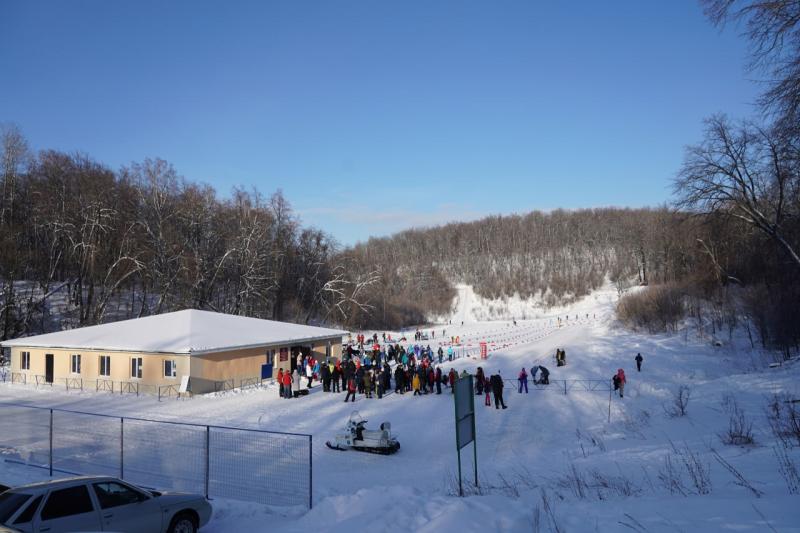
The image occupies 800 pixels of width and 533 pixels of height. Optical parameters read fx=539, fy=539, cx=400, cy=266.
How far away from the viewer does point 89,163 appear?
63.3m

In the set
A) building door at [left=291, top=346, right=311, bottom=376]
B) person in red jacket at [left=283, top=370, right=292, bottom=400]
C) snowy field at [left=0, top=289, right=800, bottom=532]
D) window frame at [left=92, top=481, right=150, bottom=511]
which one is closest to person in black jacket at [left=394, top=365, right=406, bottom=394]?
snowy field at [left=0, top=289, right=800, bottom=532]

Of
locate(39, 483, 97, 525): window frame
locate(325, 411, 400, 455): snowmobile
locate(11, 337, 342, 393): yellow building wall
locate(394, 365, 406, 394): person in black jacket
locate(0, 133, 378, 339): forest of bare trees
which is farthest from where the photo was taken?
locate(0, 133, 378, 339): forest of bare trees

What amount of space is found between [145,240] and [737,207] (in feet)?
152

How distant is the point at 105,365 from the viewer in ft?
89.0

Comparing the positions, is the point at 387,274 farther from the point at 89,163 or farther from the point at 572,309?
the point at 89,163

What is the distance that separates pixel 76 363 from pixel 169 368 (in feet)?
21.7

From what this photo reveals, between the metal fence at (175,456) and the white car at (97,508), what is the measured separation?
5.60 feet

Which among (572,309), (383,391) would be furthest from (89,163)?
(572,309)

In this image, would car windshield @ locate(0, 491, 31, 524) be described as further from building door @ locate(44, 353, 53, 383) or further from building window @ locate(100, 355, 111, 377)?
building door @ locate(44, 353, 53, 383)

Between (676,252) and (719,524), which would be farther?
(676,252)

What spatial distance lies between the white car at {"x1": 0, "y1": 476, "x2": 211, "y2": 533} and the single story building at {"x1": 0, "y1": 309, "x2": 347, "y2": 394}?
17.3 meters

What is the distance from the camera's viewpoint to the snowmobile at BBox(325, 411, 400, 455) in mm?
15289

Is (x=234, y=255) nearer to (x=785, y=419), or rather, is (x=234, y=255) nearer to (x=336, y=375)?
(x=336, y=375)

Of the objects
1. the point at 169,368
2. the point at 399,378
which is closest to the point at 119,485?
the point at 399,378
